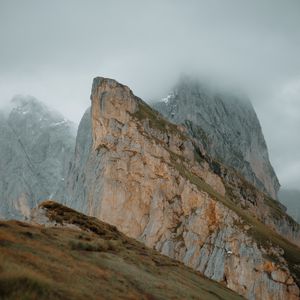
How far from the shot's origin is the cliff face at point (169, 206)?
390 feet

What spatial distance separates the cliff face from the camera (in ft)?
390

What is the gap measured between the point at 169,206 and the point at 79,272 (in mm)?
104598

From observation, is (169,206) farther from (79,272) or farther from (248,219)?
(79,272)

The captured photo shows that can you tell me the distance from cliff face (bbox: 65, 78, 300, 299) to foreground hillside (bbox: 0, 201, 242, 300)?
74.2 metres

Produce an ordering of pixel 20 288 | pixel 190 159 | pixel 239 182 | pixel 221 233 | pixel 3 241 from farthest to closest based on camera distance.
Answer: pixel 239 182 < pixel 190 159 < pixel 221 233 < pixel 3 241 < pixel 20 288

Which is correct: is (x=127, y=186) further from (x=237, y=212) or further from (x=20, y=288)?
(x=20, y=288)

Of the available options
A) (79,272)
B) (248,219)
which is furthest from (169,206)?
(79,272)

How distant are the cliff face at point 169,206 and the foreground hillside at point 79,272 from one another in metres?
74.2

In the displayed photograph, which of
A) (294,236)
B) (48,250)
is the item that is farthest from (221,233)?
(48,250)

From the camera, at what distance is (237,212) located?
132875 mm

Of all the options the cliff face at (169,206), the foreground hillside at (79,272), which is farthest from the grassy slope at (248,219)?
the foreground hillside at (79,272)

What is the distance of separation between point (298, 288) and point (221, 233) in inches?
857

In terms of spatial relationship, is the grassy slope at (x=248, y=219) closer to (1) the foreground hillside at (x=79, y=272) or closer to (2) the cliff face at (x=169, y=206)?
(2) the cliff face at (x=169, y=206)

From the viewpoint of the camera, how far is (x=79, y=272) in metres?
28.1
